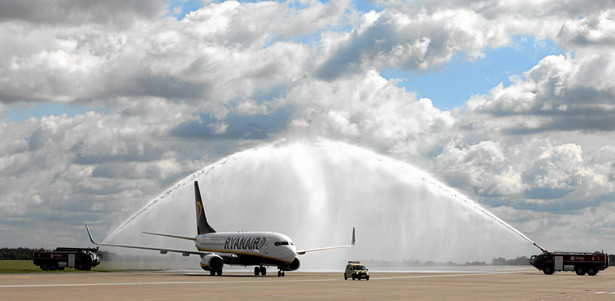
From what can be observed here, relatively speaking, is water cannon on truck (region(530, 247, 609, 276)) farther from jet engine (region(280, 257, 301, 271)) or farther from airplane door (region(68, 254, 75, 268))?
airplane door (region(68, 254, 75, 268))

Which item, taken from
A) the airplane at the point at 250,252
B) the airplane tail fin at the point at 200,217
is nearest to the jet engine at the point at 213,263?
the airplane at the point at 250,252

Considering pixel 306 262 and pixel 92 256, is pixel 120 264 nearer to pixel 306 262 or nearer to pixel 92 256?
pixel 92 256

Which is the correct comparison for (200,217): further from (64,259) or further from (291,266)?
(291,266)

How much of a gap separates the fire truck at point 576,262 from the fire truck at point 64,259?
6508 cm

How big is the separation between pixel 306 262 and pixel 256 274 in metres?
41.4

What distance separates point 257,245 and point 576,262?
44864 millimetres

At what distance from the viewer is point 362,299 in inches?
1519

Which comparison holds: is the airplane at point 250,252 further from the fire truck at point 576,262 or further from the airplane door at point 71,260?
the fire truck at point 576,262

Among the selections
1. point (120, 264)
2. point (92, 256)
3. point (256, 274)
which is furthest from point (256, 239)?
point (120, 264)

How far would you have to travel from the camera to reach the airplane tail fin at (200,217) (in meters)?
98.1

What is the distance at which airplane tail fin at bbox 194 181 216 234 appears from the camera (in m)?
98.1

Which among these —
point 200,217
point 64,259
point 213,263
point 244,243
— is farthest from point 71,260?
point 244,243

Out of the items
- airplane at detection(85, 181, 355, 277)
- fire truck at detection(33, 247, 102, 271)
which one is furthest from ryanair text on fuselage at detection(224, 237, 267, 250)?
fire truck at detection(33, 247, 102, 271)

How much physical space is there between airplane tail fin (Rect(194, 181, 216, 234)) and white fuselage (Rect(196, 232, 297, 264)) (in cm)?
660
